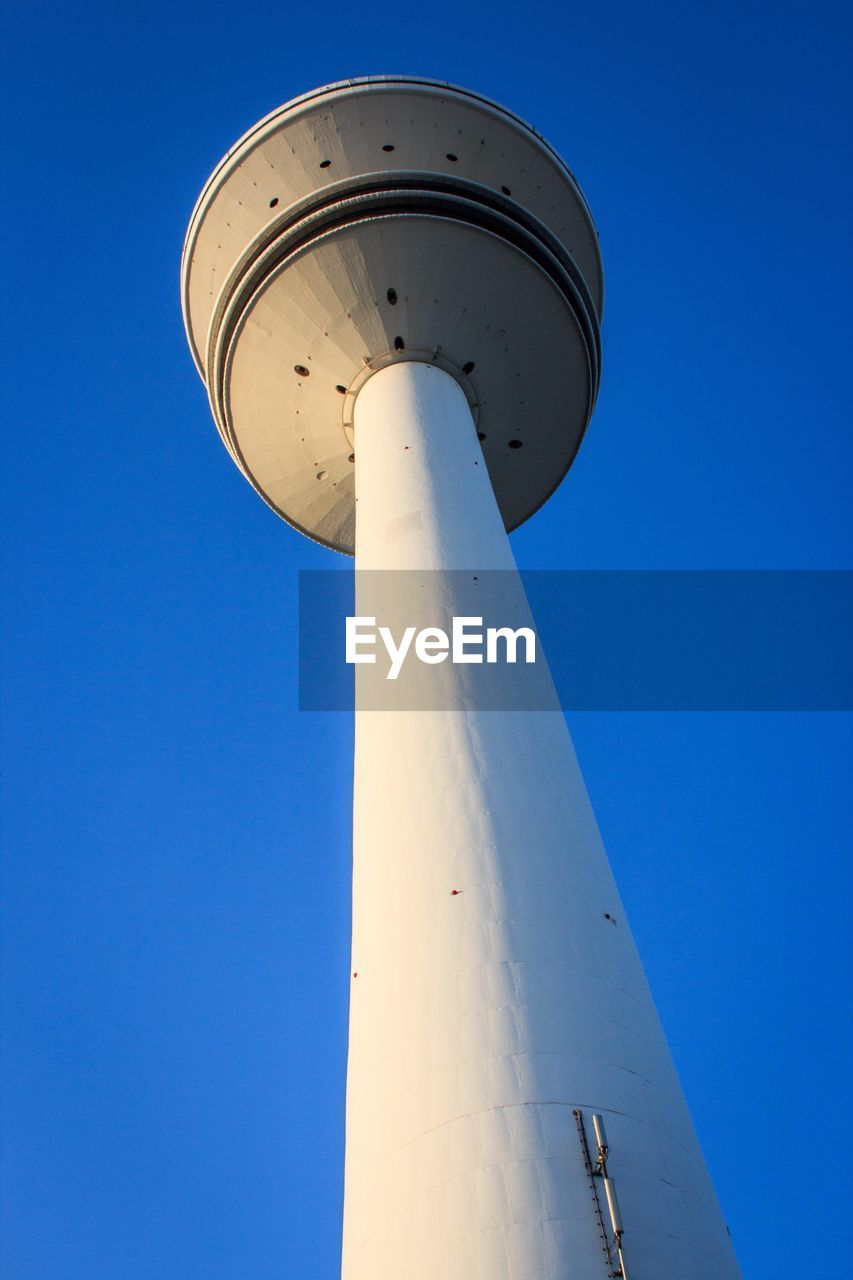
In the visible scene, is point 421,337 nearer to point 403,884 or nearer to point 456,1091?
point 403,884

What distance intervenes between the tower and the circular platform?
0.12ft

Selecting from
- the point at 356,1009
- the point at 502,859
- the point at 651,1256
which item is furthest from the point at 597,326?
the point at 651,1256

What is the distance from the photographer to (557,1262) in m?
6.54

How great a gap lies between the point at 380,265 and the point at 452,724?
7975mm

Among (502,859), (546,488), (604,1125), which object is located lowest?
(604,1125)

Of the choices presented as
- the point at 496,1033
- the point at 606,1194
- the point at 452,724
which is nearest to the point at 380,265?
the point at 452,724

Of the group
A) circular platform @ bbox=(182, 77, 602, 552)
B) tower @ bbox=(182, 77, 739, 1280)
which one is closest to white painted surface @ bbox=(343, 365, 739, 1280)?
tower @ bbox=(182, 77, 739, 1280)

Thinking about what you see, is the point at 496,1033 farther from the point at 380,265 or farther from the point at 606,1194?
the point at 380,265

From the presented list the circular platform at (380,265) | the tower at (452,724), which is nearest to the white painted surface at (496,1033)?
the tower at (452,724)

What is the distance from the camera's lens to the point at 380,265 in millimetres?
15203

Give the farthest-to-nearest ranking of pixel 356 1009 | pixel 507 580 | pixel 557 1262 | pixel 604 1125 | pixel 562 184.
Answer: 1. pixel 562 184
2. pixel 507 580
3. pixel 356 1009
4. pixel 604 1125
5. pixel 557 1262

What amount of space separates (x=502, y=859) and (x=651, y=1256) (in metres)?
3.15

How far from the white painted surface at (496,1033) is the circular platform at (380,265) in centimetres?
725

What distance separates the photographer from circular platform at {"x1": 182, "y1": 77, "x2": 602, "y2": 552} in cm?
1523
